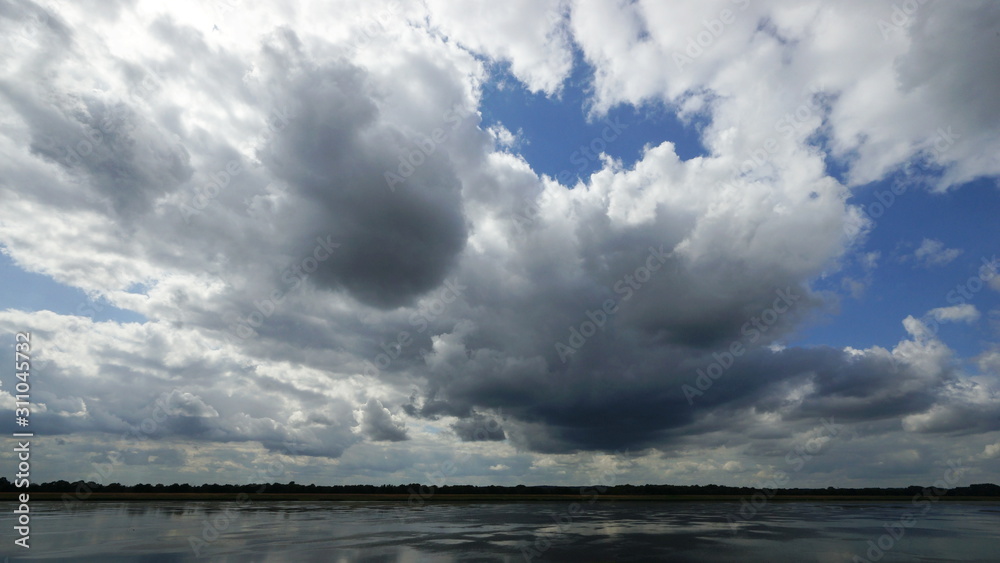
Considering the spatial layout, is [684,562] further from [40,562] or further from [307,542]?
[40,562]

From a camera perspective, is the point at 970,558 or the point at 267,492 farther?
the point at 267,492

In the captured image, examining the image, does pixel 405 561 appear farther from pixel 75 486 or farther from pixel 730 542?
pixel 75 486

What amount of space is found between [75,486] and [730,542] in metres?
201

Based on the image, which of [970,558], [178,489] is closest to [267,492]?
[178,489]

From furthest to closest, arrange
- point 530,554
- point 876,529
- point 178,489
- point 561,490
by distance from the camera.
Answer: point 561,490
point 178,489
point 876,529
point 530,554

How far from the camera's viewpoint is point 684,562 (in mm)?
Answer: 29562

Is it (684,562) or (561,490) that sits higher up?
(684,562)

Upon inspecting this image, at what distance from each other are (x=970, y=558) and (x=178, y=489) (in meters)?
215

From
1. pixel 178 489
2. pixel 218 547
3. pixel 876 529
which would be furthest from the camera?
pixel 178 489

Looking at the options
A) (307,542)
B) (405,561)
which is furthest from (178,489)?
(405,561)

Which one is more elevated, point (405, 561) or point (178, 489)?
point (405, 561)

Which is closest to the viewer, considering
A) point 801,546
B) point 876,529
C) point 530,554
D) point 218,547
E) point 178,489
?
point 530,554

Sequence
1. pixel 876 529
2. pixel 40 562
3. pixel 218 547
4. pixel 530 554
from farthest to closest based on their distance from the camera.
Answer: pixel 876 529
pixel 218 547
pixel 530 554
pixel 40 562

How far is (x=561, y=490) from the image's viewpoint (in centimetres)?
19288
